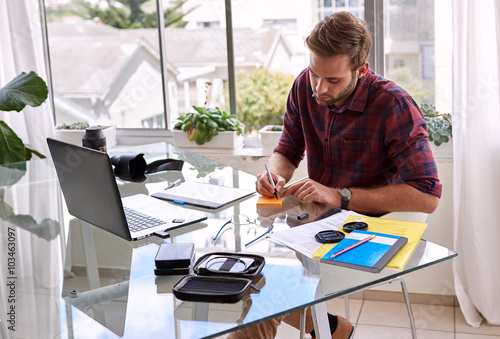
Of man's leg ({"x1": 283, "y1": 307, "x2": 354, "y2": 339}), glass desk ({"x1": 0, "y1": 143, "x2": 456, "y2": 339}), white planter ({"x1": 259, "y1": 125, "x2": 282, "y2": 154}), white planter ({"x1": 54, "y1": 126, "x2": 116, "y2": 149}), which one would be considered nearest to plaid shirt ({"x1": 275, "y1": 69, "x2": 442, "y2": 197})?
glass desk ({"x1": 0, "y1": 143, "x2": 456, "y2": 339})

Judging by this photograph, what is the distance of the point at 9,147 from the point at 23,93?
251 mm

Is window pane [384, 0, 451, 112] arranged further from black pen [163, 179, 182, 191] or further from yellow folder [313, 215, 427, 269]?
yellow folder [313, 215, 427, 269]

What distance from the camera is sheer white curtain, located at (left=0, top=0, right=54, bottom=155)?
314 centimetres

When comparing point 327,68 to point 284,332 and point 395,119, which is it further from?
point 284,332

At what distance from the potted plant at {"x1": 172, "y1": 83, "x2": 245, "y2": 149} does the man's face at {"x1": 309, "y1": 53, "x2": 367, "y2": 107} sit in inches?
41.8

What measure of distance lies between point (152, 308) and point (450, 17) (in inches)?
86.7

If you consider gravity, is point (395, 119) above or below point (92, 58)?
below

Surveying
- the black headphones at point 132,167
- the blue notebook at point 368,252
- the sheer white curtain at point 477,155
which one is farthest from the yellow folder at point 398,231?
the sheer white curtain at point 477,155

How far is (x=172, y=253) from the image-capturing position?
1467 millimetres

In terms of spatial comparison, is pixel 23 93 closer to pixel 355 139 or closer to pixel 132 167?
pixel 132 167

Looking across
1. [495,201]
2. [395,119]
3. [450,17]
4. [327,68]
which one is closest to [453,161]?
[495,201]

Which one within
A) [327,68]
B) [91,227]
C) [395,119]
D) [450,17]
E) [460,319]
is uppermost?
[450,17]

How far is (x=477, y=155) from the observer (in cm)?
267

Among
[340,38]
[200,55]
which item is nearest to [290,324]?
[340,38]
